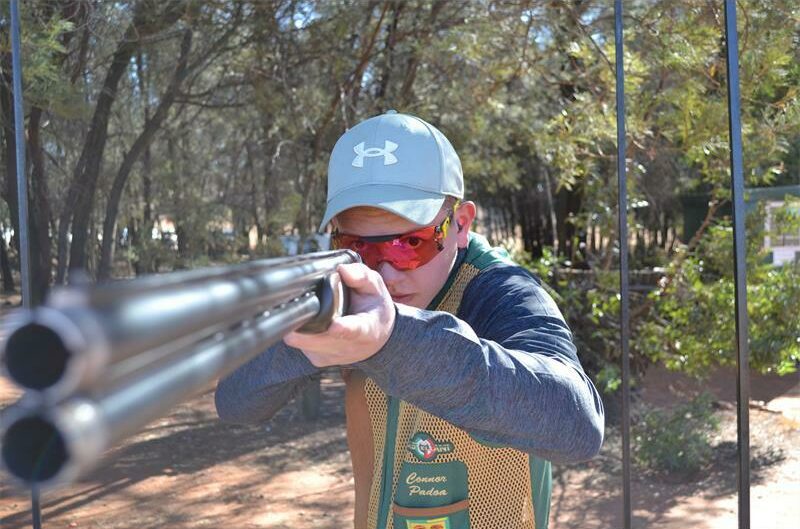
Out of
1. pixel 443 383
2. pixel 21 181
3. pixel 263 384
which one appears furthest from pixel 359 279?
pixel 21 181

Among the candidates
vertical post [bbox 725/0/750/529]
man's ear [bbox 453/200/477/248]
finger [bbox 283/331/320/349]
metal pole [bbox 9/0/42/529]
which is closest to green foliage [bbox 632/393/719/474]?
vertical post [bbox 725/0/750/529]

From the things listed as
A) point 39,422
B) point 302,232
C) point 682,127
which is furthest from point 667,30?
point 39,422

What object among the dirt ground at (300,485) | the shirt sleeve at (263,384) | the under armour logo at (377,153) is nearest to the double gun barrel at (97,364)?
the shirt sleeve at (263,384)

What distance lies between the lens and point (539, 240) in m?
16.3

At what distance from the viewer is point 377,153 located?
4.99ft

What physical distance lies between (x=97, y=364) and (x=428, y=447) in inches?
47.2

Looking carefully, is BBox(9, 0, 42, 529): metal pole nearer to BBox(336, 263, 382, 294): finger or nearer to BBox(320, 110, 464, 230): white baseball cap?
BBox(320, 110, 464, 230): white baseball cap

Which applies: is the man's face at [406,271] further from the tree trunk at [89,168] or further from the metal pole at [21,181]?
the tree trunk at [89,168]

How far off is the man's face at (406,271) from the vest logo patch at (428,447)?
25 cm

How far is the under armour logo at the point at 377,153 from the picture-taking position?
4.96 feet

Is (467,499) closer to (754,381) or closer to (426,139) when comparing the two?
(426,139)

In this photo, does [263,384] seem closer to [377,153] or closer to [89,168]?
[377,153]

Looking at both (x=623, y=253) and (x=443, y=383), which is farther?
(x=623, y=253)

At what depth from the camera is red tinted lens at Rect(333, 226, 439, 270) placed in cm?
147
